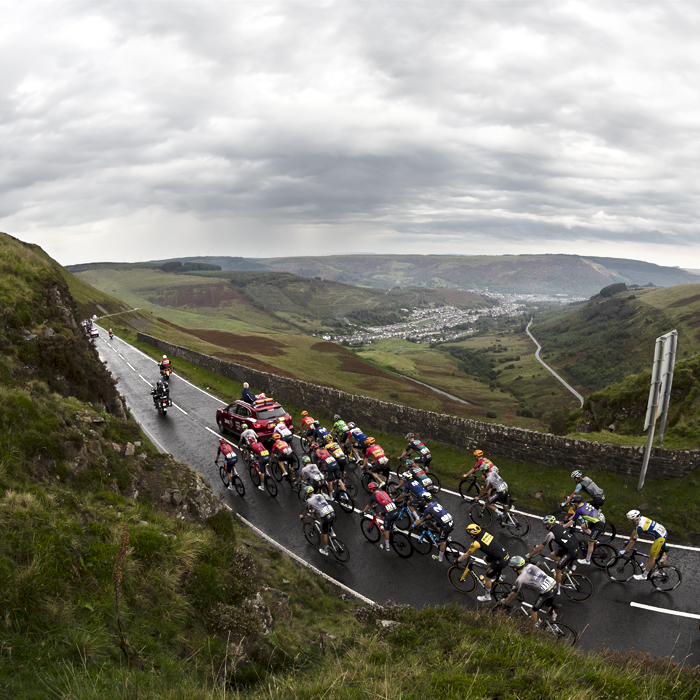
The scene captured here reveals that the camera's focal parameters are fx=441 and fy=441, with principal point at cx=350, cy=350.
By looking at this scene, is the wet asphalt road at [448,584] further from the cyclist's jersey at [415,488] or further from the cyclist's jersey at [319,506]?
the cyclist's jersey at [415,488]

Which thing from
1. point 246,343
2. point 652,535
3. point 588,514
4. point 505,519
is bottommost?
point 505,519

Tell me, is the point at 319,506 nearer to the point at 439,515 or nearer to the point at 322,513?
the point at 322,513

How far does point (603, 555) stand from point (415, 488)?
4.78 meters

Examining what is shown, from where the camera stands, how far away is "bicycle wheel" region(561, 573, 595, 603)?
990 cm

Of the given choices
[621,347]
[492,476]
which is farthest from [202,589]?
[621,347]

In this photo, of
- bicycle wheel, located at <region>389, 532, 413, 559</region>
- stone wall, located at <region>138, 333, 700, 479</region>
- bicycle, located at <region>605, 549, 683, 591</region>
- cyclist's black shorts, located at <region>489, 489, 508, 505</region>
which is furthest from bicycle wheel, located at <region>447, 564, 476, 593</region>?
stone wall, located at <region>138, 333, 700, 479</region>

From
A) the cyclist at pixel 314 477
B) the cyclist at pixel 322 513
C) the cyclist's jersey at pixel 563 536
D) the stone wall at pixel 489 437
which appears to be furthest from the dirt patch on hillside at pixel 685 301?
the cyclist at pixel 322 513

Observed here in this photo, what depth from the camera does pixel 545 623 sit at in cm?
865

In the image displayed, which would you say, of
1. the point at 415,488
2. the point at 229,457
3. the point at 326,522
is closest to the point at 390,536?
the point at 415,488

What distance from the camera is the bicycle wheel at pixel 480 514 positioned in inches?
516

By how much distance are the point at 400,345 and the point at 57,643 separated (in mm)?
154012

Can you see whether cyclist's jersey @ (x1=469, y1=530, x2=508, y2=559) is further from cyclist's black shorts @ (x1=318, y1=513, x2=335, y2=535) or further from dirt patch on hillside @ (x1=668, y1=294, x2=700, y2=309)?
dirt patch on hillside @ (x1=668, y1=294, x2=700, y2=309)

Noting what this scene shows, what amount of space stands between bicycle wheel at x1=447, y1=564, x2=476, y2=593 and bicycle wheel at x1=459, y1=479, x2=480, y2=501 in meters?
4.06

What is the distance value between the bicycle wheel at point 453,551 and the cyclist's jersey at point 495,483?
2130 millimetres
